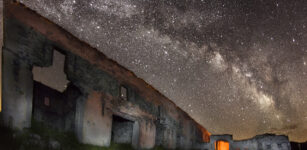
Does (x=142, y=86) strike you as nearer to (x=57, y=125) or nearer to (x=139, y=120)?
(x=139, y=120)

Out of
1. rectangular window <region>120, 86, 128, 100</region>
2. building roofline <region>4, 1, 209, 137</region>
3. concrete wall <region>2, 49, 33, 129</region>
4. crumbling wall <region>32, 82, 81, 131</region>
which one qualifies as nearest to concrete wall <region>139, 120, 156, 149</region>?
building roofline <region>4, 1, 209, 137</region>

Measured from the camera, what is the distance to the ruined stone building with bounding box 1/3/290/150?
8859 mm

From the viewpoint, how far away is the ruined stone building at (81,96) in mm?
8859

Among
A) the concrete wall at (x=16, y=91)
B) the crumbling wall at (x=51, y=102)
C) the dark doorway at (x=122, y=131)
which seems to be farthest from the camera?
the dark doorway at (x=122, y=131)

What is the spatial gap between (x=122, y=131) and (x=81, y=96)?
4.56m

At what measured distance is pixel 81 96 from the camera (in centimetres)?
1151

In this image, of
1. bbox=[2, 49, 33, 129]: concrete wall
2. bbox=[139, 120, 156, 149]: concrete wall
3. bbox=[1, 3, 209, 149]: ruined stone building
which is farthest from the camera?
bbox=[139, 120, 156, 149]: concrete wall

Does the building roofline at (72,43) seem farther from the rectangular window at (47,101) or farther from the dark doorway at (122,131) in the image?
the rectangular window at (47,101)

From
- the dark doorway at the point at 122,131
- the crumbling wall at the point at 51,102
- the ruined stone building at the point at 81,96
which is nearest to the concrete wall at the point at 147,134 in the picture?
the ruined stone building at the point at 81,96

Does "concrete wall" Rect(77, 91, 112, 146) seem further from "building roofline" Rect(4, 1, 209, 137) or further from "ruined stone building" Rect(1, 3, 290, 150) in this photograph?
"building roofline" Rect(4, 1, 209, 137)

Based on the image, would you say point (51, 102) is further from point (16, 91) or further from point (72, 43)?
point (16, 91)

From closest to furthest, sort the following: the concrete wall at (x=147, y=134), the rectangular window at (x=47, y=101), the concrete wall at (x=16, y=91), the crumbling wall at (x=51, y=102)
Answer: the concrete wall at (x=16, y=91), the crumbling wall at (x=51, y=102), the rectangular window at (x=47, y=101), the concrete wall at (x=147, y=134)

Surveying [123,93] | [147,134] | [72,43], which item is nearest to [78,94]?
[72,43]

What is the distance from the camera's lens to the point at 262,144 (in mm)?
20719
